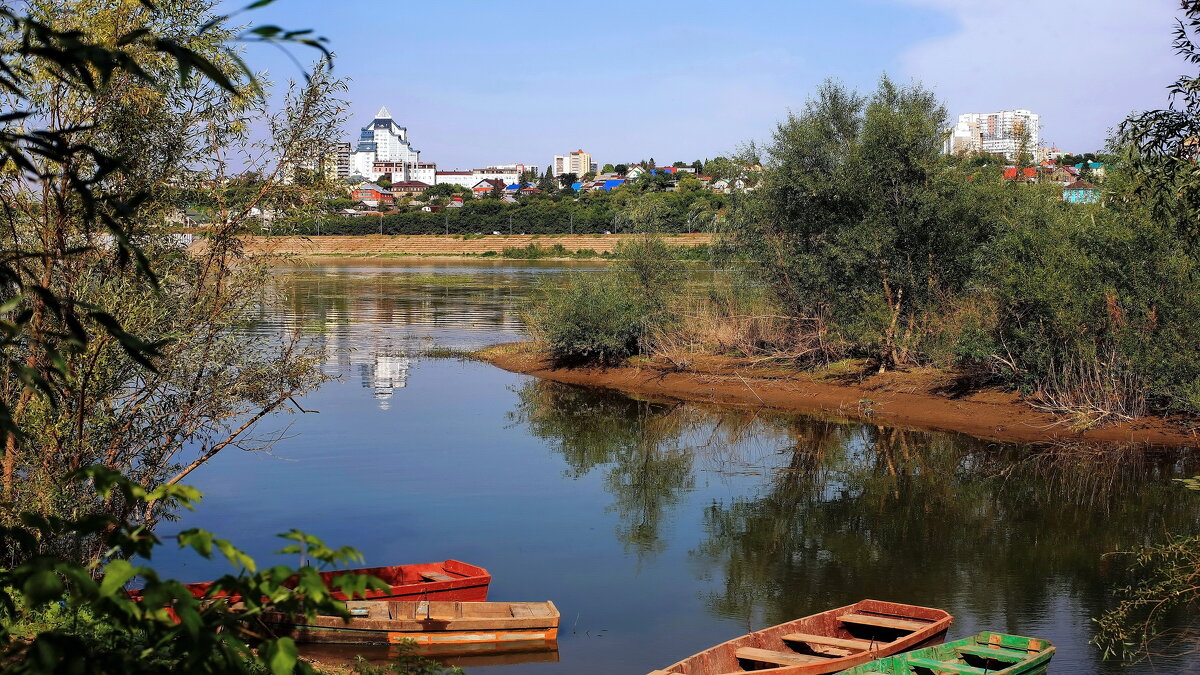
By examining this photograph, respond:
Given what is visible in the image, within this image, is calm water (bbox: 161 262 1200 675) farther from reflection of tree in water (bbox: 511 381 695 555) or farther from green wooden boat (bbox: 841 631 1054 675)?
green wooden boat (bbox: 841 631 1054 675)

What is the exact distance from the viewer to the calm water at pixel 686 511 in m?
13.1

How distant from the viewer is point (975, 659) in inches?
424

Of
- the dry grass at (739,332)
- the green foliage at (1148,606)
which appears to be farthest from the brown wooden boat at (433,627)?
the dry grass at (739,332)

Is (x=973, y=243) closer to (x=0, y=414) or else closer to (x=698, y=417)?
(x=698, y=417)

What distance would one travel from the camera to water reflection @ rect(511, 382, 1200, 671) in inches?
533

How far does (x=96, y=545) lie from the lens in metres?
10.8

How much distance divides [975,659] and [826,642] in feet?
4.84

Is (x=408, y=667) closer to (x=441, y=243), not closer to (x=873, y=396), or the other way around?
(x=873, y=396)

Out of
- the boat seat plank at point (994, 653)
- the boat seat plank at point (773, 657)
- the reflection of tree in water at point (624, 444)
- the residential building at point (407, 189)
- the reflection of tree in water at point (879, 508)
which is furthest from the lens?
the residential building at point (407, 189)

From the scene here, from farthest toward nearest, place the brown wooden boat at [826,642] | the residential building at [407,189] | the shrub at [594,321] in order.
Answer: the residential building at [407,189], the shrub at [594,321], the brown wooden boat at [826,642]

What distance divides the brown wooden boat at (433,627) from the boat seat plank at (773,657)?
2401 mm

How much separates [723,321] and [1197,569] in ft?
73.6

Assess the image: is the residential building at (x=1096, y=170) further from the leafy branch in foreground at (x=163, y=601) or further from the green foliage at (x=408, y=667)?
the leafy branch in foreground at (x=163, y=601)

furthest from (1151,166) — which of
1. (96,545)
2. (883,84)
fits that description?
(883,84)
